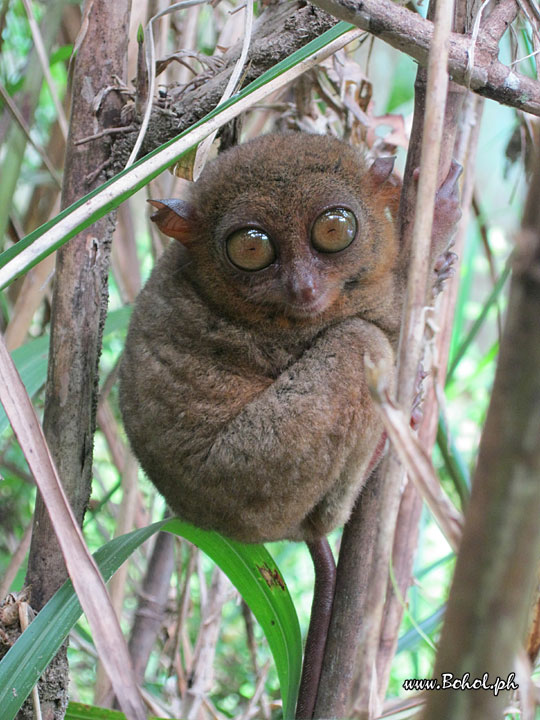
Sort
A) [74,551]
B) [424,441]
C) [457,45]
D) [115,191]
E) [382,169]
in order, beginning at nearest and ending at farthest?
[74,551], [115,191], [457,45], [382,169], [424,441]

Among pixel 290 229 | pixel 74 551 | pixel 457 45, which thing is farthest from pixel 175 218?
pixel 74 551

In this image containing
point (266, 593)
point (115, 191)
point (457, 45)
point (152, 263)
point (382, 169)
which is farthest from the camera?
point (152, 263)

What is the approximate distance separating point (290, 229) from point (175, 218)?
0.38 m

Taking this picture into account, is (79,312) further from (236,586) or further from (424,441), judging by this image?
(424,441)

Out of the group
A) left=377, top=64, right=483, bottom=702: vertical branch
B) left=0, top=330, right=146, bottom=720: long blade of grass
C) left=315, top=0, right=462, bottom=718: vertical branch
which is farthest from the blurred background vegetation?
left=0, top=330, right=146, bottom=720: long blade of grass

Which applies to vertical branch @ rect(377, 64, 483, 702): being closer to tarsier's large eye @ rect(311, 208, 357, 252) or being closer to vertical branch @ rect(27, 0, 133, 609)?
tarsier's large eye @ rect(311, 208, 357, 252)

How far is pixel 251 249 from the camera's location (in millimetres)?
2098

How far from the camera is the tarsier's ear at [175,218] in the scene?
6.97 feet

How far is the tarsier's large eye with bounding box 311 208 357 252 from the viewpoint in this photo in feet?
6.84

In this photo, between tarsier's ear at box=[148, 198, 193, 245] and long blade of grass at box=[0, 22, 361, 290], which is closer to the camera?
long blade of grass at box=[0, 22, 361, 290]

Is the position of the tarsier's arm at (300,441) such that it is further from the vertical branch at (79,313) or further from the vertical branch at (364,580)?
the vertical branch at (79,313)

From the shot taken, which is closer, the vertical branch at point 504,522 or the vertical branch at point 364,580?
the vertical branch at point 504,522

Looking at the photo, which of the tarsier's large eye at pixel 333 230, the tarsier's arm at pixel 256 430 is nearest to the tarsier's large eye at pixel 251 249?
the tarsier's large eye at pixel 333 230

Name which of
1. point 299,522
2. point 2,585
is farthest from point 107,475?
point 299,522
